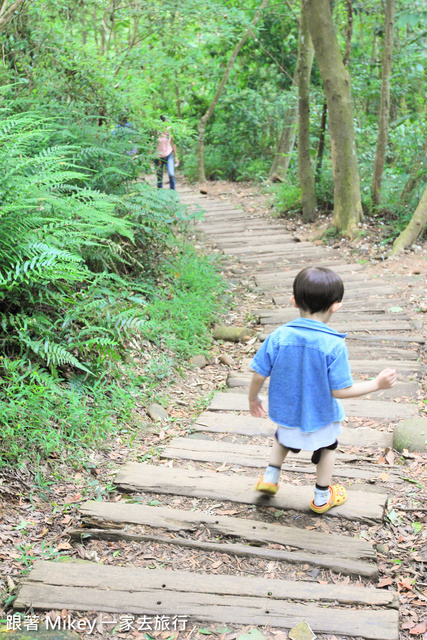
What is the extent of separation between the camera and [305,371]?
8.66 ft

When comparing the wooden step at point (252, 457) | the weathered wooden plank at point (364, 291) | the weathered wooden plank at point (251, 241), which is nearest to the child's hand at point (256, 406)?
the wooden step at point (252, 457)

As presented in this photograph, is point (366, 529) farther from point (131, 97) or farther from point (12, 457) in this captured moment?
point (131, 97)

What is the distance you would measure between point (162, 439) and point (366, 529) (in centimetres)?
165

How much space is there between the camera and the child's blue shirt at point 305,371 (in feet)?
8.54

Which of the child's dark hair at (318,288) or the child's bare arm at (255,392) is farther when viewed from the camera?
the child's bare arm at (255,392)

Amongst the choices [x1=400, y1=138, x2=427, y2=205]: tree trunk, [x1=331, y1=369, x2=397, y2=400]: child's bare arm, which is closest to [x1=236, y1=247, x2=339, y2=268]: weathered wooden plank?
[x1=400, y1=138, x2=427, y2=205]: tree trunk

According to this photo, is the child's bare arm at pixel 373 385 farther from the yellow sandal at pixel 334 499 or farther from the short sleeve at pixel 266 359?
the yellow sandal at pixel 334 499

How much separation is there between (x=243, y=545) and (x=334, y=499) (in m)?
0.57

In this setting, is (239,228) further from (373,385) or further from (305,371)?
(373,385)

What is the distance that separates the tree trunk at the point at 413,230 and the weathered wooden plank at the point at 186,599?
667cm

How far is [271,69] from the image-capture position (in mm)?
14625

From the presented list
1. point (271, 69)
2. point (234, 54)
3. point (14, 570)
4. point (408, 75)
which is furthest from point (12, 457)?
point (271, 69)

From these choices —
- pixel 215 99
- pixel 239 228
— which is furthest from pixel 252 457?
pixel 215 99

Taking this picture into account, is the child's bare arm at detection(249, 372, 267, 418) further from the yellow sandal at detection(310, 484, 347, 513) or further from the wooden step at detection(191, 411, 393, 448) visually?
the wooden step at detection(191, 411, 393, 448)
